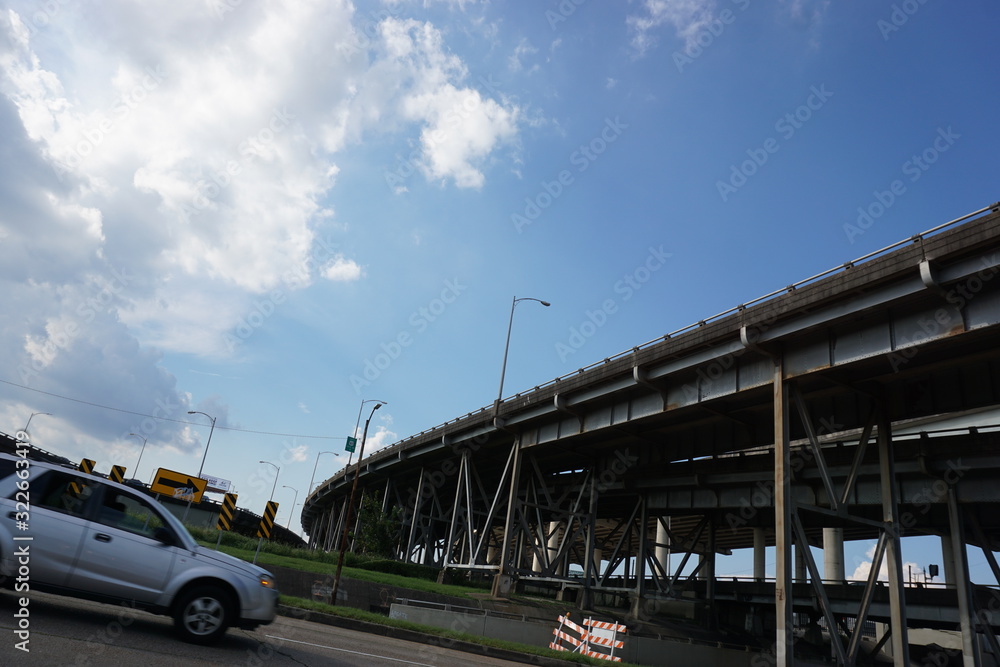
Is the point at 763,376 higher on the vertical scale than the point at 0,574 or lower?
higher

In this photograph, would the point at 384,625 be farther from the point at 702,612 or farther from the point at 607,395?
the point at 702,612

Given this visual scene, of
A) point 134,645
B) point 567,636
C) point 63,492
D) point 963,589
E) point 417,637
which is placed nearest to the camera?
point 134,645

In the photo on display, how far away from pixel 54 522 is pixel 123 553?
0.85m

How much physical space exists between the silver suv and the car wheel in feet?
0.04

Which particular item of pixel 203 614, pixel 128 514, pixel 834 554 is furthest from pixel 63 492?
pixel 834 554

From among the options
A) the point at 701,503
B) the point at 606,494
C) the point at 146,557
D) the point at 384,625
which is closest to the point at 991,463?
the point at 701,503

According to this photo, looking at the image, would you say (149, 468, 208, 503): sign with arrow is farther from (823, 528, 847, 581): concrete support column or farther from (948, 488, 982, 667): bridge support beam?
(823, 528, 847, 581): concrete support column

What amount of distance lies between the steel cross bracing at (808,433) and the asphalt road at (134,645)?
1403 cm

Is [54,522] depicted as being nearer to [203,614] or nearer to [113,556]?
[113,556]

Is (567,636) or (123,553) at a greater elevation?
(123,553)

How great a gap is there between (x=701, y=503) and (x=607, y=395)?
473 inches

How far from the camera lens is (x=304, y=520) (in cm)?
13100

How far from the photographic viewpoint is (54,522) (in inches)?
308

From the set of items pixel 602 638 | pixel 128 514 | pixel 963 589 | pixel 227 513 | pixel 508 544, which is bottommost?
pixel 602 638
